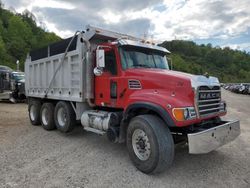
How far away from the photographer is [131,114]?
5.10 metres

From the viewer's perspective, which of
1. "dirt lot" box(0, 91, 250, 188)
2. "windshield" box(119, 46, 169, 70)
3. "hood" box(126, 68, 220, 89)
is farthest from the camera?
"windshield" box(119, 46, 169, 70)

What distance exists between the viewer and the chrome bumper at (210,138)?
4035 mm

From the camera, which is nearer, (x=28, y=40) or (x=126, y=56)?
(x=126, y=56)

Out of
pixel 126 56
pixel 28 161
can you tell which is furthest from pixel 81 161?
pixel 126 56

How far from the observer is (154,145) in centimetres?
427

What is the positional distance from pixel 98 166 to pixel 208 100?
249 centimetres

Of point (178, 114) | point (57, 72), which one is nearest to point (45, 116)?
point (57, 72)

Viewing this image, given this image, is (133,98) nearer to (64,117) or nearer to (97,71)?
(97,71)

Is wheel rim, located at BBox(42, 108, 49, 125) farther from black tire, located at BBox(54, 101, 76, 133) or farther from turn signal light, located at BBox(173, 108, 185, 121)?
turn signal light, located at BBox(173, 108, 185, 121)

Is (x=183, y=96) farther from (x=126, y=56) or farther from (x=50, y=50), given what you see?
(x=50, y=50)

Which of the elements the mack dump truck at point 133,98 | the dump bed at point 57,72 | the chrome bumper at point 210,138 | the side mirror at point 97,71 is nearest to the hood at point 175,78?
the mack dump truck at point 133,98

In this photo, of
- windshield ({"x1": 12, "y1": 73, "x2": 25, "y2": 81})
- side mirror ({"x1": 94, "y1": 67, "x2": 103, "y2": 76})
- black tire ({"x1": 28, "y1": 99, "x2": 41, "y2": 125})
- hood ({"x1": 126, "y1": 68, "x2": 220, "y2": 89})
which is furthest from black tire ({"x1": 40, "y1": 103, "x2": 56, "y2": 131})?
windshield ({"x1": 12, "y1": 73, "x2": 25, "y2": 81})

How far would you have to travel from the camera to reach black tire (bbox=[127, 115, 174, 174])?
166 inches

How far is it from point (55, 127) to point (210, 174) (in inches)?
202
